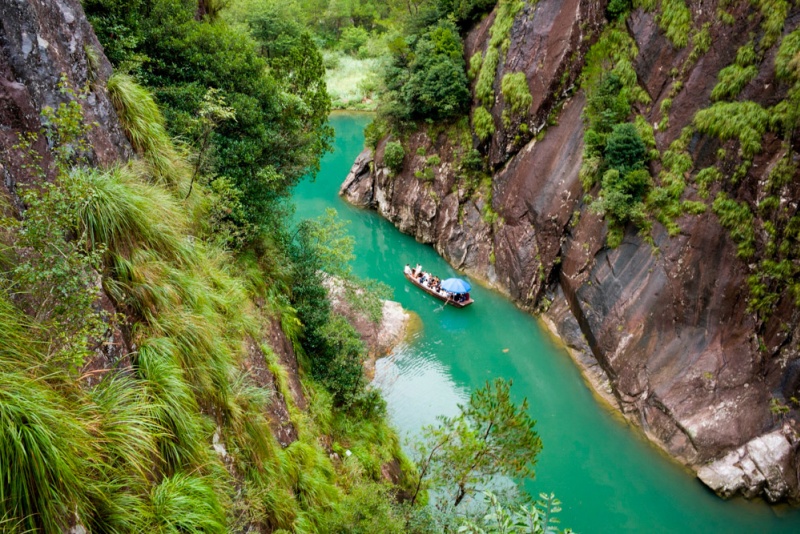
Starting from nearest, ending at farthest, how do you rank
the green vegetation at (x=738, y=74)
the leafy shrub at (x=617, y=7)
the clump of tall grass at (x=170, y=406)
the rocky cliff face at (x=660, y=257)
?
1. the clump of tall grass at (x=170, y=406)
2. the rocky cliff face at (x=660, y=257)
3. the green vegetation at (x=738, y=74)
4. the leafy shrub at (x=617, y=7)

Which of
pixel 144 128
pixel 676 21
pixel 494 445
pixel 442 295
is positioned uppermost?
pixel 676 21

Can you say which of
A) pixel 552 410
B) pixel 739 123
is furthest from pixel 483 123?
pixel 552 410

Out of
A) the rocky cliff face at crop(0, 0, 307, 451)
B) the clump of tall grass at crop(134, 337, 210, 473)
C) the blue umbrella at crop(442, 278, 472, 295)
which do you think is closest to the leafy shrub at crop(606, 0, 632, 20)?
the blue umbrella at crop(442, 278, 472, 295)

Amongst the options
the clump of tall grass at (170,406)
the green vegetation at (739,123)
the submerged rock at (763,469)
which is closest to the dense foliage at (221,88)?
the clump of tall grass at (170,406)

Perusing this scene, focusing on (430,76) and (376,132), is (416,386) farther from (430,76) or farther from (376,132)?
(376,132)

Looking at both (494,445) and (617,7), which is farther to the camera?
(617,7)

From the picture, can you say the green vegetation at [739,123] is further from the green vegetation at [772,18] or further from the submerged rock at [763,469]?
the submerged rock at [763,469]

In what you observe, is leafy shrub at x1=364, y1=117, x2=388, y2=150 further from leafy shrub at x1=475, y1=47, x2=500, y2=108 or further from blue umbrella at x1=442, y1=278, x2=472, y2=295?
blue umbrella at x1=442, y1=278, x2=472, y2=295
